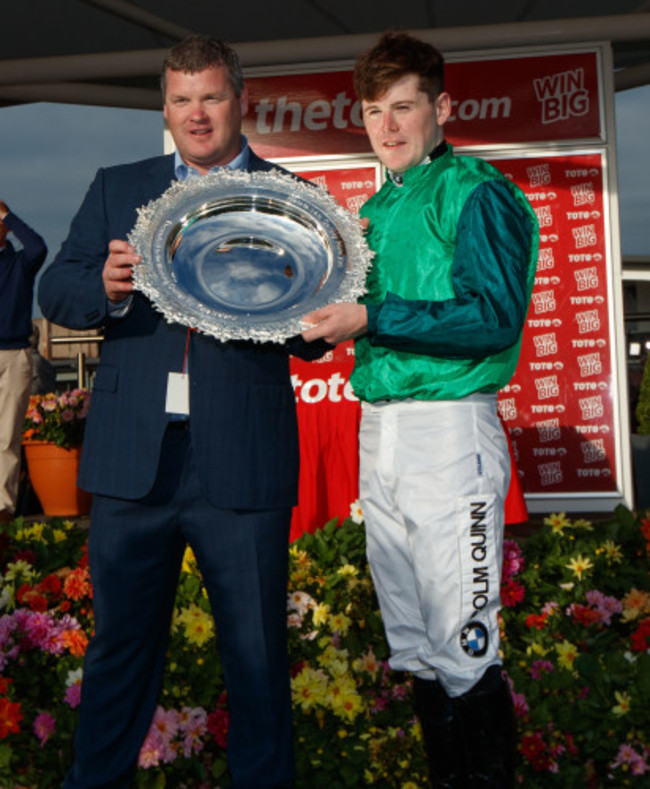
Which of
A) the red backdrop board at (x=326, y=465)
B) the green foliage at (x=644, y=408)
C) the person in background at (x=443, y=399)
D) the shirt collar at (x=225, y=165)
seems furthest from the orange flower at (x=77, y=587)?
the green foliage at (x=644, y=408)

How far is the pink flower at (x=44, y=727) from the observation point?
2.90 m

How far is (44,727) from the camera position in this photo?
9.53ft

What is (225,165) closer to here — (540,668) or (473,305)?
(473,305)

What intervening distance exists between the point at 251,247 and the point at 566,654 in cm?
182

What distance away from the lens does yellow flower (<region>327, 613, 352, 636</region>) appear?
3.38 m

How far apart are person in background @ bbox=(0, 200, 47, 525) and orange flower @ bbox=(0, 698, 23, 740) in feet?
12.4

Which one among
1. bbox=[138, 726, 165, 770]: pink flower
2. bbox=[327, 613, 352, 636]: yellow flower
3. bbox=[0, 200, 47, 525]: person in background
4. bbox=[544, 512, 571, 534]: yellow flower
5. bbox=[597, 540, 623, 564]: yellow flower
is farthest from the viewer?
bbox=[0, 200, 47, 525]: person in background

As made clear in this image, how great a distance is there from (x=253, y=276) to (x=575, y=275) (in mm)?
5605

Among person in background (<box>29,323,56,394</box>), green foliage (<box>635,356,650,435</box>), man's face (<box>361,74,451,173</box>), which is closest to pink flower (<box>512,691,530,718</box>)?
man's face (<box>361,74,451,173</box>)

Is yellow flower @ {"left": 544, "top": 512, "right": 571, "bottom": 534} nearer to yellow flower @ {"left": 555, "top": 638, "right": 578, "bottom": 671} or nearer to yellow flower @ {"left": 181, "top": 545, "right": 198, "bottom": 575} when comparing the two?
yellow flower @ {"left": 555, "top": 638, "right": 578, "bottom": 671}

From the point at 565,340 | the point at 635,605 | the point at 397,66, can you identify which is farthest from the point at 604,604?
the point at 565,340

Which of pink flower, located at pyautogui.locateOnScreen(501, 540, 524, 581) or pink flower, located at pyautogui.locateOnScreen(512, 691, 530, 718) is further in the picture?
pink flower, located at pyautogui.locateOnScreen(501, 540, 524, 581)

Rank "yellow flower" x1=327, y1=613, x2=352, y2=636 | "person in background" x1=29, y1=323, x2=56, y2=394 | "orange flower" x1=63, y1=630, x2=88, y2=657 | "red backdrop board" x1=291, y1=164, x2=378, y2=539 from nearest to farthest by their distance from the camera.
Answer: "orange flower" x1=63, y1=630, x2=88, y2=657 → "yellow flower" x1=327, y1=613, x2=352, y2=636 → "red backdrop board" x1=291, y1=164, x2=378, y2=539 → "person in background" x1=29, y1=323, x2=56, y2=394

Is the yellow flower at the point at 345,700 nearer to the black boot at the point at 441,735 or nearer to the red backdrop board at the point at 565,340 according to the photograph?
the black boot at the point at 441,735
